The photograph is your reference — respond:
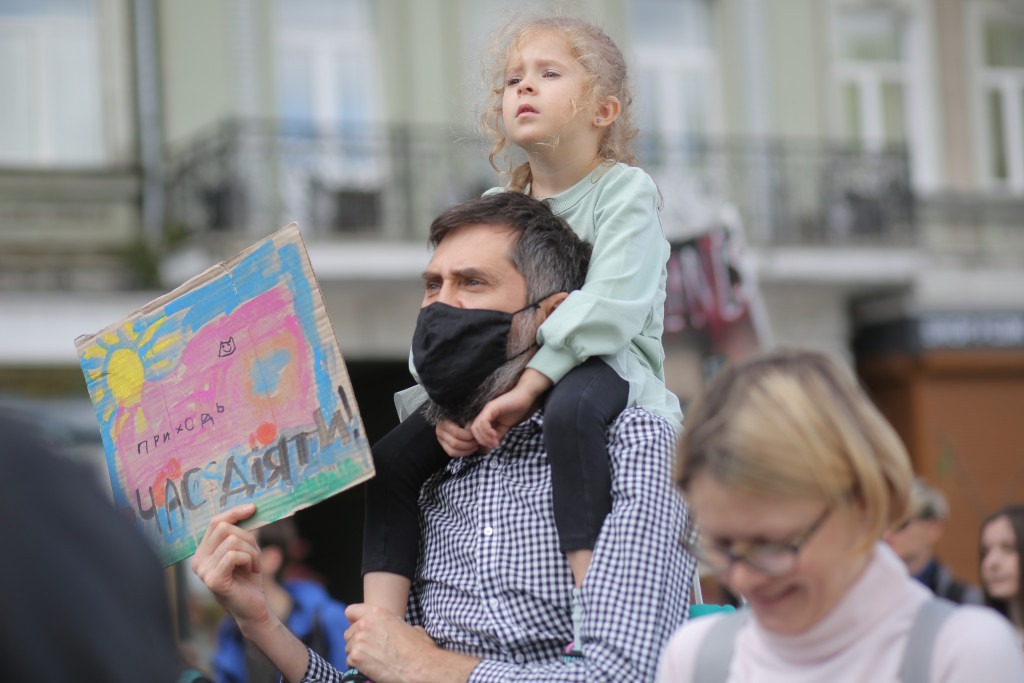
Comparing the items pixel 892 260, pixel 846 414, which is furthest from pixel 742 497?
pixel 892 260

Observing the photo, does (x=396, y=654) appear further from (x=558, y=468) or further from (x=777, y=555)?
(x=777, y=555)

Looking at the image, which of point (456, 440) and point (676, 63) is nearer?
point (456, 440)

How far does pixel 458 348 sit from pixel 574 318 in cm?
23

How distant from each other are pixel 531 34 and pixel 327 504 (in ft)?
44.1

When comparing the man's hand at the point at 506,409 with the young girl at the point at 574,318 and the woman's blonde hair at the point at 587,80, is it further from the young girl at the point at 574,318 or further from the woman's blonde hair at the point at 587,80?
the woman's blonde hair at the point at 587,80

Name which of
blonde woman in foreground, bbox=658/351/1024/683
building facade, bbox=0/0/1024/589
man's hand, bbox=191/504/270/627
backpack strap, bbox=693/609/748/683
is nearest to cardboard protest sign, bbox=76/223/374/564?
man's hand, bbox=191/504/270/627

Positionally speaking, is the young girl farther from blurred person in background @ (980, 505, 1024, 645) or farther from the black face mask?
blurred person in background @ (980, 505, 1024, 645)

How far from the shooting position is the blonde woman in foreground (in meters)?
1.87

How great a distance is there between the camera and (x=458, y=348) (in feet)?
8.98

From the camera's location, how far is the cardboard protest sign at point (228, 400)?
2771mm

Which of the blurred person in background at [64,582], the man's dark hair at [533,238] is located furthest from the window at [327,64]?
the blurred person in background at [64,582]

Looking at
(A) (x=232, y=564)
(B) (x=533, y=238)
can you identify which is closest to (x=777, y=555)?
(B) (x=533, y=238)

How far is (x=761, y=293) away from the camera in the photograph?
15.6 meters

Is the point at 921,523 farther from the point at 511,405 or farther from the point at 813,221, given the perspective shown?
the point at 813,221
